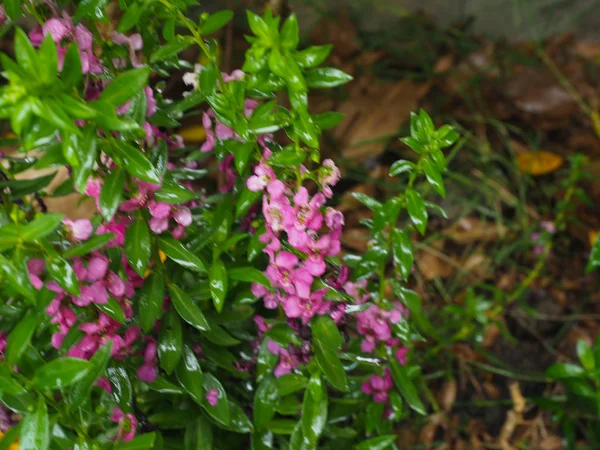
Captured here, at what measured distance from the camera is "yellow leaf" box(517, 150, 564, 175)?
176 centimetres

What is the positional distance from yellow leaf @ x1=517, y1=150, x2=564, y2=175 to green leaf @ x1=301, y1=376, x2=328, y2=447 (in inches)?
49.0

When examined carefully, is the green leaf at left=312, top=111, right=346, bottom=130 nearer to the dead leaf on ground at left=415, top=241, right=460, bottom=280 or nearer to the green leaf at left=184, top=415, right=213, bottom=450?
the green leaf at left=184, top=415, right=213, bottom=450

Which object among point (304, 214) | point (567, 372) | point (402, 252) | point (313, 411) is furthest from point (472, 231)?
point (304, 214)

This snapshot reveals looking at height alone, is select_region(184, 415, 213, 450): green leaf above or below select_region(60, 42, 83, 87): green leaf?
below

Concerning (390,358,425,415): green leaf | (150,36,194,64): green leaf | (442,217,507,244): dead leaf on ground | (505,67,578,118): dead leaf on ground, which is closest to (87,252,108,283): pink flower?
(150,36,194,64): green leaf

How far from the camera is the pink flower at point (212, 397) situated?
0.73 m

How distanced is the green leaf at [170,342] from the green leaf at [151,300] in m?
0.04

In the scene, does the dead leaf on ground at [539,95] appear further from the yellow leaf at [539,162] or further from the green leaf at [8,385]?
the green leaf at [8,385]

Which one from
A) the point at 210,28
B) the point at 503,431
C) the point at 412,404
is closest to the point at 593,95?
the point at 503,431

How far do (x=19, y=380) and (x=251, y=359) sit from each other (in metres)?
0.33

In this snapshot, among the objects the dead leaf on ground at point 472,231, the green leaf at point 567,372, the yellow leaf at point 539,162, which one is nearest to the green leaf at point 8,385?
the green leaf at point 567,372

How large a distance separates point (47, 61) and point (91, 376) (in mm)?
282

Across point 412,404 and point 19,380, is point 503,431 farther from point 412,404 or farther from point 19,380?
point 19,380

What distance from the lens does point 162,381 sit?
69 cm
